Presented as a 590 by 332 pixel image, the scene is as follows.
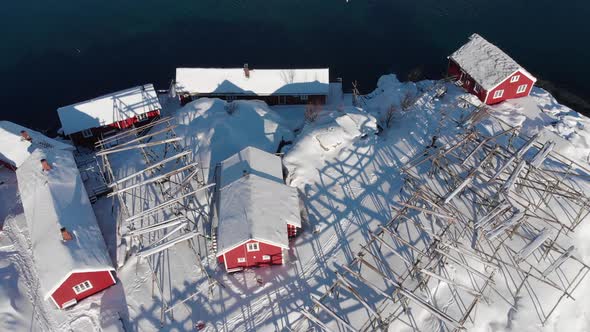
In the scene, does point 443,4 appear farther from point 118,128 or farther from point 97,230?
point 97,230

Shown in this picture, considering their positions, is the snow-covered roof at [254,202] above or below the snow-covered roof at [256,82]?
below

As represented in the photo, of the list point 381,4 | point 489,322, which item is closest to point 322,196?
point 489,322

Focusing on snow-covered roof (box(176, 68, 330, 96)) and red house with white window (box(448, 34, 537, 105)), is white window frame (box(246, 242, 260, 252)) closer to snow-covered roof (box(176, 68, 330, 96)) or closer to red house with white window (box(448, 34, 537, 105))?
snow-covered roof (box(176, 68, 330, 96))

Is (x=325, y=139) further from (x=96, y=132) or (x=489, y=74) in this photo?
(x=96, y=132)

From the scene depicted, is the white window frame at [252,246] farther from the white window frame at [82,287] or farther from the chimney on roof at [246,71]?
the chimney on roof at [246,71]

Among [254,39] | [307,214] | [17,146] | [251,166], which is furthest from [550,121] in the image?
[17,146]

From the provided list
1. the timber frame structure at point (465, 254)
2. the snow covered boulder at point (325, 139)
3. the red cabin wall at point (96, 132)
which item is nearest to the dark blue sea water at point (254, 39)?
the red cabin wall at point (96, 132)
